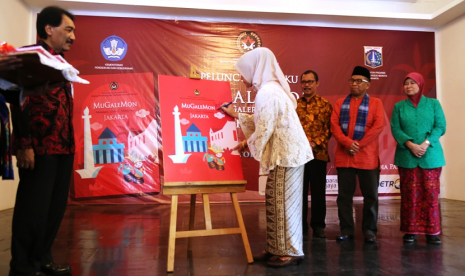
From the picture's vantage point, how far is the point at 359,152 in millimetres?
2951

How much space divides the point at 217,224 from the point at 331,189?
256cm

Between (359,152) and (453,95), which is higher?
(453,95)

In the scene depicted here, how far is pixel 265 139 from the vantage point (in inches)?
82.5

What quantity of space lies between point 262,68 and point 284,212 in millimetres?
929

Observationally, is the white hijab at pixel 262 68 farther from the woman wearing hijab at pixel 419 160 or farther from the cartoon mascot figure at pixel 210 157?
the woman wearing hijab at pixel 419 160

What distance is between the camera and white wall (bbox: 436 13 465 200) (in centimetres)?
541

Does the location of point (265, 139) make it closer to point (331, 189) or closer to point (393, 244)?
point (393, 244)

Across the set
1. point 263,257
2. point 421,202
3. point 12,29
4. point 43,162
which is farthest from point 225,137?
point 12,29

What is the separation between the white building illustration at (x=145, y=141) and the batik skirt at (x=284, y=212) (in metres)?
3.27

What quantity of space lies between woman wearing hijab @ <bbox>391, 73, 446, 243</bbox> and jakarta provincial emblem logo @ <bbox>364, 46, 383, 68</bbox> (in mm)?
2938

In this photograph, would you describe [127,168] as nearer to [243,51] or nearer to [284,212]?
[243,51]

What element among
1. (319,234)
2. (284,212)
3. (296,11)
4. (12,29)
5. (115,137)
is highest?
(296,11)

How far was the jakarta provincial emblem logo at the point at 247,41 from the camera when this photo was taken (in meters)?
5.45

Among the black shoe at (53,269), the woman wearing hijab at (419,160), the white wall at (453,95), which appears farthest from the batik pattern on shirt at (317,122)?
the white wall at (453,95)
